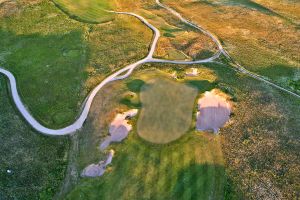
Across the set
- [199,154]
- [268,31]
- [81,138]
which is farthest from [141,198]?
[268,31]

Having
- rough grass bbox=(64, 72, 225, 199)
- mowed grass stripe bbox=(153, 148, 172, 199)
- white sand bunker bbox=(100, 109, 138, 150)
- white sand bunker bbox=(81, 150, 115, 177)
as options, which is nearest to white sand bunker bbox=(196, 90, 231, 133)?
rough grass bbox=(64, 72, 225, 199)

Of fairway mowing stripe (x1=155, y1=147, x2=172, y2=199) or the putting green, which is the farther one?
the putting green

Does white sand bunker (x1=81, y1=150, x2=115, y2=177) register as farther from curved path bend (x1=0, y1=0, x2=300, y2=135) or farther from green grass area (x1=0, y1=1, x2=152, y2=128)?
green grass area (x1=0, y1=1, x2=152, y2=128)

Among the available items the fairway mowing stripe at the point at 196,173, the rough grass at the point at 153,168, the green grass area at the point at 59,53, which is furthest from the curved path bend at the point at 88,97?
the fairway mowing stripe at the point at 196,173

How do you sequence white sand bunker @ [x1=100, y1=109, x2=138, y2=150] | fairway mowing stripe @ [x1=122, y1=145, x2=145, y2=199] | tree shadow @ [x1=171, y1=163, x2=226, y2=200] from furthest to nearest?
white sand bunker @ [x1=100, y1=109, x2=138, y2=150] < fairway mowing stripe @ [x1=122, y1=145, x2=145, y2=199] < tree shadow @ [x1=171, y1=163, x2=226, y2=200]

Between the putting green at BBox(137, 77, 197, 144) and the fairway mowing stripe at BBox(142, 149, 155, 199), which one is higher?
the putting green at BBox(137, 77, 197, 144)

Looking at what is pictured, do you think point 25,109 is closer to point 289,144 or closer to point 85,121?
point 85,121

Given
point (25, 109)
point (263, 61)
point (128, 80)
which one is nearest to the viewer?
point (25, 109)

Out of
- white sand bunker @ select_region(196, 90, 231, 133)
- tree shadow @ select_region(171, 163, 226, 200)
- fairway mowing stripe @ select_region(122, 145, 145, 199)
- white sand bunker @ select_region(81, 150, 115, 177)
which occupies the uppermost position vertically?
white sand bunker @ select_region(196, 90, 231, 133)
